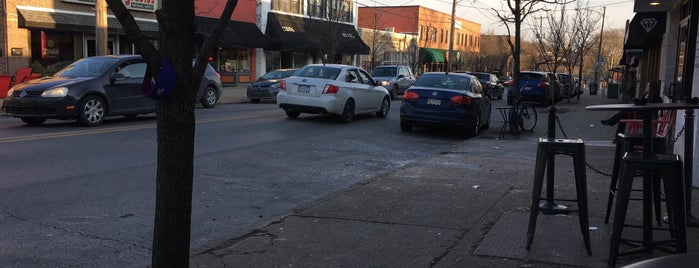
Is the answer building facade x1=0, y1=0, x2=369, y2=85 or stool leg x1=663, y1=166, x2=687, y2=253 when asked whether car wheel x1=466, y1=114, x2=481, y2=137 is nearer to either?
building facade x1=0, y1=0, x2=369, y2=85

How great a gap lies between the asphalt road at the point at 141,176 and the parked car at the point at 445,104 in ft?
1.36

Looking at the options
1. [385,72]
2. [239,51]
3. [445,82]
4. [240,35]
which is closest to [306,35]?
[239,51]

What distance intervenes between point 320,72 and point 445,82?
337 cm

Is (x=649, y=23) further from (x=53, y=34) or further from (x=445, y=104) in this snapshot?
(x=53, y=34)

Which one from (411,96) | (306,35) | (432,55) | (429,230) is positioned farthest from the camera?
(432,55)

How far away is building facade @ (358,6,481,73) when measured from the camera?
186 ft

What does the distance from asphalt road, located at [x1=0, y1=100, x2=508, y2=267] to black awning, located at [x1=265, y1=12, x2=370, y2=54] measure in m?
20.2

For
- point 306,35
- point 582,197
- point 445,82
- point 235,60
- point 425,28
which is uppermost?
point 425,28

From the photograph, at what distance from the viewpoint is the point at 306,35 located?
36469 millimetres

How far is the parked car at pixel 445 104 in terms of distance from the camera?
13.2m

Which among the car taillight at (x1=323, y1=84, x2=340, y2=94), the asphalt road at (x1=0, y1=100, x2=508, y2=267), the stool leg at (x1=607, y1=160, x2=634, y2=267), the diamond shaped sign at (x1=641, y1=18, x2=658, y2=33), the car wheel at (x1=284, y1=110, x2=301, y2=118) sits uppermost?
the diamond shaped sign at (x1=641, y1=18, x2=658, y2=33)

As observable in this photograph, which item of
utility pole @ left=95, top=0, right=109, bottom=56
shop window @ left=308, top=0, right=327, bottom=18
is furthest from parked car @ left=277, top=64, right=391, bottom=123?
shop window @ left=308, top=0, right=327, bottom=18

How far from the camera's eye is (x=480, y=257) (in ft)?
14.9

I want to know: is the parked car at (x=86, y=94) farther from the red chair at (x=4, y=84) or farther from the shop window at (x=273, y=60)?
the shop window at (x=273, y=60)
